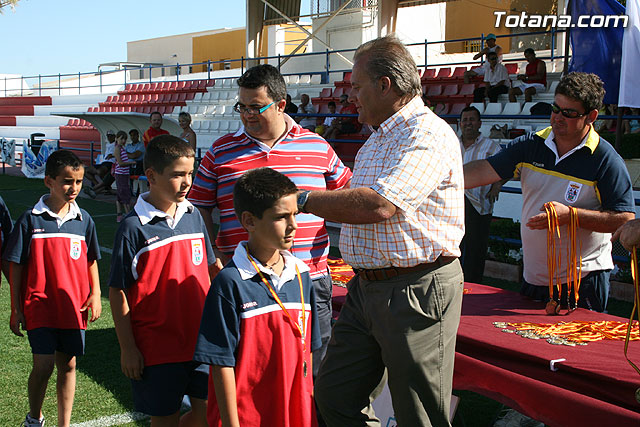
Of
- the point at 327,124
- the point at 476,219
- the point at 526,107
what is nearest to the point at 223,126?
the point at 327,124

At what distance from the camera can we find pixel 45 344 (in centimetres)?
360

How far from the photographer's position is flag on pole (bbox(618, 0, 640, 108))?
19.3 ft

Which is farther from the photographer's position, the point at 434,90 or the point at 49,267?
the point at 434,90

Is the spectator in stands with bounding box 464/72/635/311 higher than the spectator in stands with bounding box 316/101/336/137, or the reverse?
the spectator in stands with bounding box 316/101/336/137

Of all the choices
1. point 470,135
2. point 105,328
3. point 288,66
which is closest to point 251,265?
point 105,328

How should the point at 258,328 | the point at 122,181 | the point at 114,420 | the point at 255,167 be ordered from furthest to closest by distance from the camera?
the point at 122,181 < the point at 114,420 < the point at 255,167 < the point at 258,328

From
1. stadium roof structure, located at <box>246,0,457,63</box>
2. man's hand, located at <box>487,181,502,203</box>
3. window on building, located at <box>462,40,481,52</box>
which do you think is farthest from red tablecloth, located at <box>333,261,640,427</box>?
window on building, located at <box>462,40,481,52</box>

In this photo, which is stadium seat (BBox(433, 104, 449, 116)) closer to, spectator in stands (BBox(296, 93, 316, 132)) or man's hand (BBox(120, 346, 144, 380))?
spectator in stands (BBox(296, 93, 316, 132))

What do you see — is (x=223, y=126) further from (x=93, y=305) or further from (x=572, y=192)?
(x=572, y=192)

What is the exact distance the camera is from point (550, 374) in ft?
9.21

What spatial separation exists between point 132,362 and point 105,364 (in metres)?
2.24

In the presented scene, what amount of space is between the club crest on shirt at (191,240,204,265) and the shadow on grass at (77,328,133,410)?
151cm

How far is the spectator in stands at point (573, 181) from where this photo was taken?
11.2 feet

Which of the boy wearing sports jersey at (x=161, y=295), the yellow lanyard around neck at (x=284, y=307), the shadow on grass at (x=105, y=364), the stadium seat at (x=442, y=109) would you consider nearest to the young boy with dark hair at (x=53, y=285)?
the shadow on grass at (x=105, y=364)
